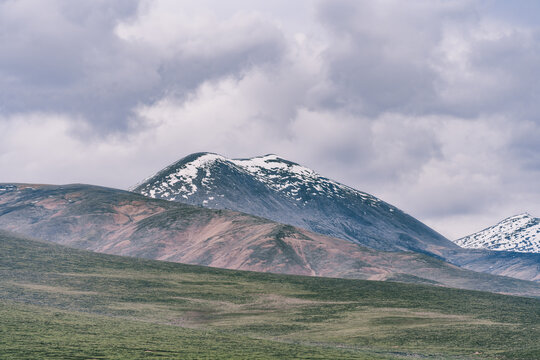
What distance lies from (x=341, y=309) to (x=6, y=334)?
80.4m

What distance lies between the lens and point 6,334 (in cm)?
8362

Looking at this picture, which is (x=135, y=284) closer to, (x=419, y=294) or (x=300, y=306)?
(x=300, y=306)

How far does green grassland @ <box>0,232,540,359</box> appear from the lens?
85.4 m

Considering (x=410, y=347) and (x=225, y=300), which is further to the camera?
(x=225, y=300)

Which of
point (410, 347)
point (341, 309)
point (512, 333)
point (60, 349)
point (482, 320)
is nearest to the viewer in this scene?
point (60, 349)

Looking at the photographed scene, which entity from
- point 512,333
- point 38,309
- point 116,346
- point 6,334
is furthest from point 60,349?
point 512,333

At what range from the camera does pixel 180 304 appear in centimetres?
15150

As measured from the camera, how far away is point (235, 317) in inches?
5379

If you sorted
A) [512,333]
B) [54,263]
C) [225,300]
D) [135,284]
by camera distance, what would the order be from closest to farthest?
1. [512,333]
2. [225,300]
3. [135,284]
4. [54,263]

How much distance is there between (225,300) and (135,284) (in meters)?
27.5

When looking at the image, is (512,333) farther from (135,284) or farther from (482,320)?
(135,284)

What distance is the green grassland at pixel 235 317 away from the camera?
85375mm

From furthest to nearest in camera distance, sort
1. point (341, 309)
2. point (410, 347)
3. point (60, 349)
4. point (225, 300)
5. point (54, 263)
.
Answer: point (54, 263) → point (225, 300) → point (341, 309) → point (410, 347) → point (60, 349)

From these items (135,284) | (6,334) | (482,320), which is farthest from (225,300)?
(6,334)
